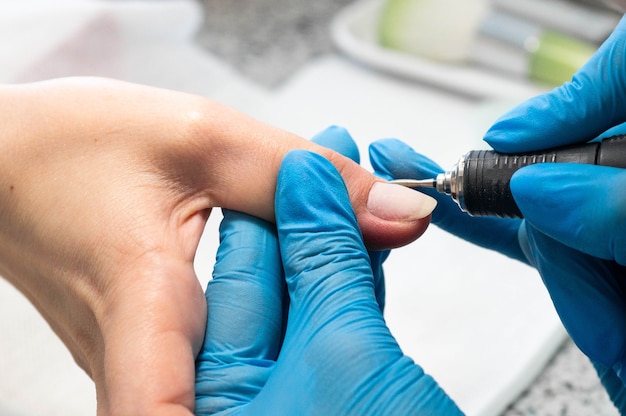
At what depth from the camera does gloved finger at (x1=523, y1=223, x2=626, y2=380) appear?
741mm

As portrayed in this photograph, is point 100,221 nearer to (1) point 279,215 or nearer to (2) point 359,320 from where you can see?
(1) point 279,215

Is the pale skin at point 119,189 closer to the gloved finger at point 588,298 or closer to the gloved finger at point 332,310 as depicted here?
the gloved finger at point 332,310

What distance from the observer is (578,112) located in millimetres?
701

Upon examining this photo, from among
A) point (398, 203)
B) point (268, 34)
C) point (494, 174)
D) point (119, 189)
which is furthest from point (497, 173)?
point (268, 34)

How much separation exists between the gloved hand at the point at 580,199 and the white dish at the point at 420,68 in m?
0.64

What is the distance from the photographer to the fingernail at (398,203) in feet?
2.49

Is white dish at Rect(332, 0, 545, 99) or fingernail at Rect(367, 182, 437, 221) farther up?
white dish at Rect(332, 0, 545, 99)

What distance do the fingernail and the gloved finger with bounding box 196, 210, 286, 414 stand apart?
117mm

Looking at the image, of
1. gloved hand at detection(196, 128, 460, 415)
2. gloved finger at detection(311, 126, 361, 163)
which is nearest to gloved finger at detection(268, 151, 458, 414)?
gloved hand at detection(196, 128, 460, 415)

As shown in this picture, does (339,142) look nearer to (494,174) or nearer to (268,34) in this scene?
(494,174)

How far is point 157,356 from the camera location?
25.7 inches

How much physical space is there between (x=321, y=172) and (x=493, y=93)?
30.9 inches

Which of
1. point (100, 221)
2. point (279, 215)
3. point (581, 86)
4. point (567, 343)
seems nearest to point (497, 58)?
point (567, 343)

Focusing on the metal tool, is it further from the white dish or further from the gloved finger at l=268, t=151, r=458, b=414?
the white dish
